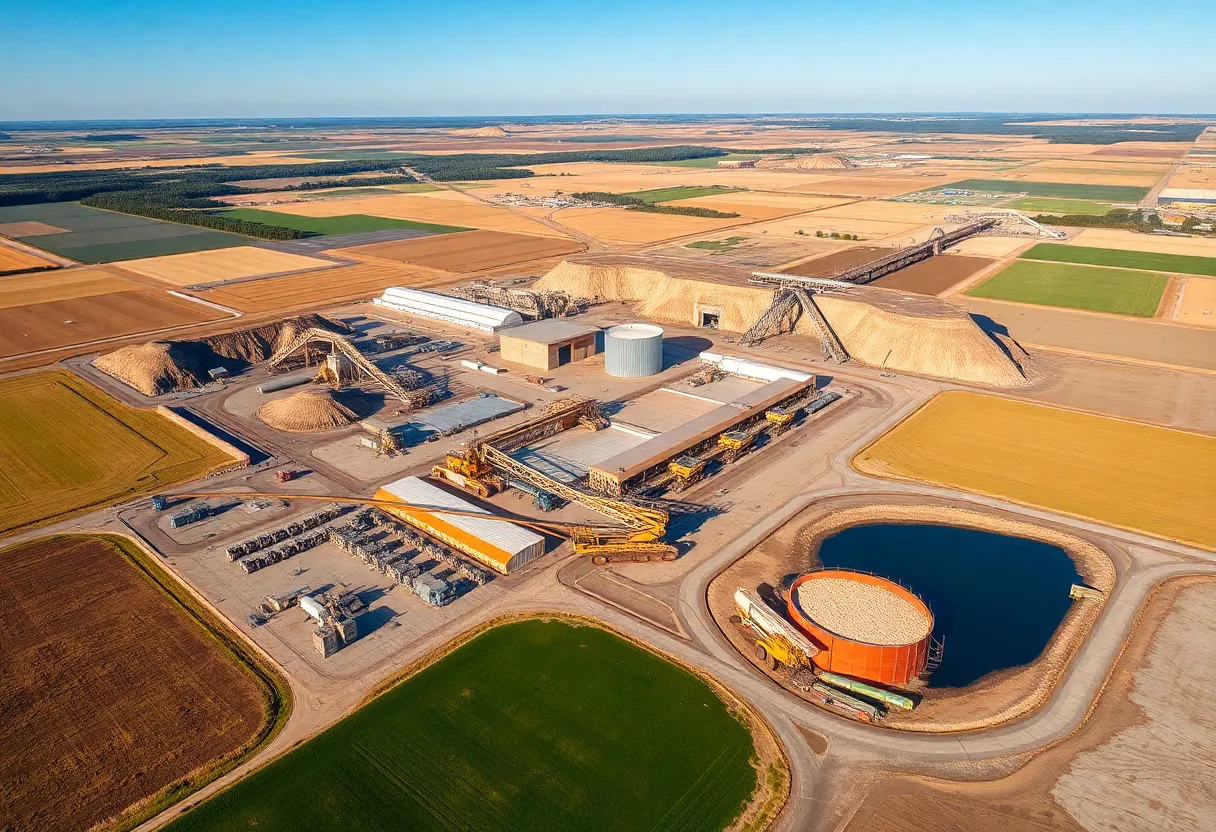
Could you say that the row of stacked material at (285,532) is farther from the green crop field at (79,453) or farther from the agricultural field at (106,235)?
the agricultural field at (106,235)

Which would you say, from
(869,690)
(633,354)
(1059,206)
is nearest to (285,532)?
(869,690)

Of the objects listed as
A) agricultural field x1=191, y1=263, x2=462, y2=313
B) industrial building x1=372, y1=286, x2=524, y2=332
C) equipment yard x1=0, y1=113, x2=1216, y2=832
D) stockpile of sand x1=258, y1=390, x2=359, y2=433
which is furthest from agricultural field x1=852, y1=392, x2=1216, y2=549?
agricultural field x1=191, y1=263, x2=462, y2=313

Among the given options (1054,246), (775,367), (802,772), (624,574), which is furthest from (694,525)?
(1054,246)

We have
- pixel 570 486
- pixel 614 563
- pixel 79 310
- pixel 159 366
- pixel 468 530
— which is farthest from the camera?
pixel 79 310

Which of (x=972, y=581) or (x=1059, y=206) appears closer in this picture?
(x=972, y=581)

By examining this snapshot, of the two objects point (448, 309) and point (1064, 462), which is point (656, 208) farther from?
point (1064, 462)

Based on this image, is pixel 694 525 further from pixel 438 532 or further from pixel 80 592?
pixel 80 592

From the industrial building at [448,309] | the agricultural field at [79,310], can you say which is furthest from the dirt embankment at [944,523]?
the agricultural field at [79,310]
